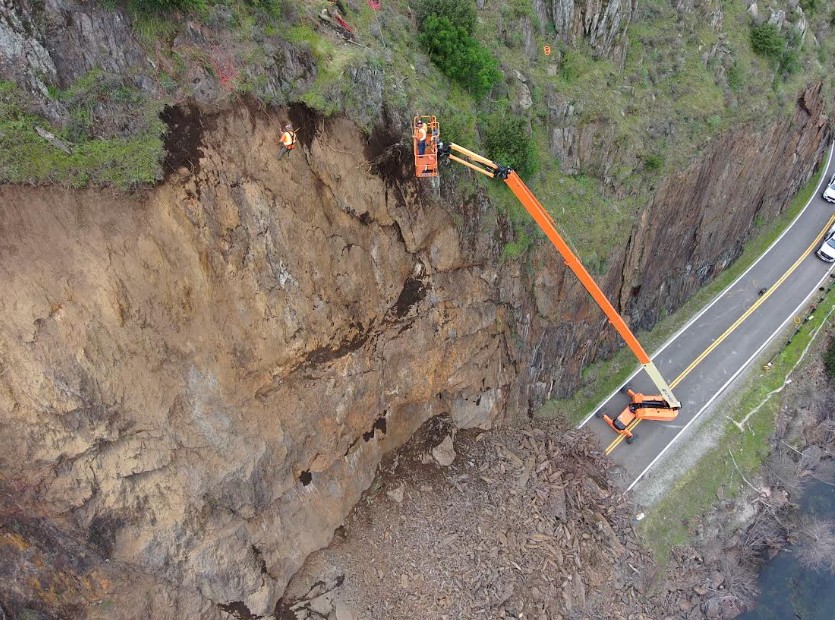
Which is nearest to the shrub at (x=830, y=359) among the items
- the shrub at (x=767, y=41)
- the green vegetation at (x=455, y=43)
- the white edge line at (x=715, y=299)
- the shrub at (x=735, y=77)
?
the white edge line at (x=715, y=299)

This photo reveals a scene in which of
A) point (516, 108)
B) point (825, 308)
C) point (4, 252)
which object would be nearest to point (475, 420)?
point (516, 108)

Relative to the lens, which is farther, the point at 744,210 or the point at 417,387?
the point at 744,210

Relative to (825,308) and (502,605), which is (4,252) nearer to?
(502,605)

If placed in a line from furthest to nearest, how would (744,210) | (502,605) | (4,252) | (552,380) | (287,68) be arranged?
1. (744,210)
2. (552,380)
3. (502,605)
4. (287,68)
5. (4,252)

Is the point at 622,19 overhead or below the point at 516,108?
overhead

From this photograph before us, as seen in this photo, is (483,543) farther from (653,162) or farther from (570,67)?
(570,67)

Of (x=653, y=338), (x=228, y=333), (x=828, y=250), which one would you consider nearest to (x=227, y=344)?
(x=228, y=333)

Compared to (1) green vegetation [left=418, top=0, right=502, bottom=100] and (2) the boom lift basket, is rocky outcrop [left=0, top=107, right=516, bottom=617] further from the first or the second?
(1) green vegetation [left=418, top=0, right=502, bottom=100]
